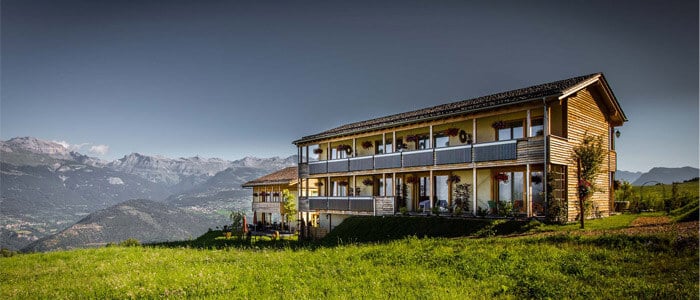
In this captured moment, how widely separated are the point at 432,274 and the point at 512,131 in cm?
1431

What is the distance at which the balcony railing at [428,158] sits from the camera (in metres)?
21.9

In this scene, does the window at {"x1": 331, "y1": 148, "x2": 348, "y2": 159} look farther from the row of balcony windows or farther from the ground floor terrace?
the ground floor terrace

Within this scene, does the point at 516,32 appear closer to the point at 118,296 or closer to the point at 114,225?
the point at 118,296

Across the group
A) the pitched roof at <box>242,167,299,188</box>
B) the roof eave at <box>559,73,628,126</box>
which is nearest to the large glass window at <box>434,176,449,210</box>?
the roof eave at <box>559,73,628,126</box>

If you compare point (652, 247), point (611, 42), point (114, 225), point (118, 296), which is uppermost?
point (611, 42)

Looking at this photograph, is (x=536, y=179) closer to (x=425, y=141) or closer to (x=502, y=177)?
(x=502, y=177)

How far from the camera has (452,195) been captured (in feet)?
87.1

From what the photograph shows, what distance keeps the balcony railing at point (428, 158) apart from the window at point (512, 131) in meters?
1.53

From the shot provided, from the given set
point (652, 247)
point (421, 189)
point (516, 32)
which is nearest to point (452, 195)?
point (421, 189)

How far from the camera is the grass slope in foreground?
10.1 meters

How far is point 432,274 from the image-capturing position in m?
11.9

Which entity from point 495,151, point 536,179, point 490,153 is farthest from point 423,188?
point 495,151

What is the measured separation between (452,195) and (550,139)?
7718 millimetres

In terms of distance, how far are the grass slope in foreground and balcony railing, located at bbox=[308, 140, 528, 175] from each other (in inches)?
270
